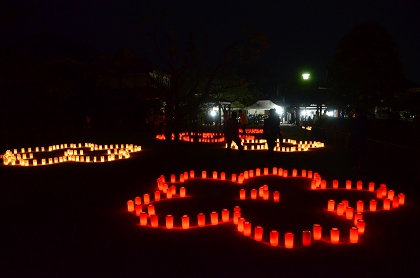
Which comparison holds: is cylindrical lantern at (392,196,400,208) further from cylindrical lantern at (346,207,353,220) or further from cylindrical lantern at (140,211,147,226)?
cylindrical lantern at (140,211,147,226)

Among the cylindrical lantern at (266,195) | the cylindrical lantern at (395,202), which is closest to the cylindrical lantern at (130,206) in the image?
the cylindrical lantern at (266,195)

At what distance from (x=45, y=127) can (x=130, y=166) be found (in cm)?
1414

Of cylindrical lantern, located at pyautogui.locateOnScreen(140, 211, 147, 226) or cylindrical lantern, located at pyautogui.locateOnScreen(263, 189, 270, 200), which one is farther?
cylindrical lantern, located at pyautogui.locateOnScreen(263, 189, 270, 200)

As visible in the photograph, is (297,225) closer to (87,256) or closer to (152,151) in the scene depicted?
(87,256)

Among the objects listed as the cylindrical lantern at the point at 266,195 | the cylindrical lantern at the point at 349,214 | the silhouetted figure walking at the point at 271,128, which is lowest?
the cylindrical lantern at the point at 349,214

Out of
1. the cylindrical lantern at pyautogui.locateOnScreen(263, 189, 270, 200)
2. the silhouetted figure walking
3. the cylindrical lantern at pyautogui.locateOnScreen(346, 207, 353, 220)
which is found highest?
the silhouetted figure walking

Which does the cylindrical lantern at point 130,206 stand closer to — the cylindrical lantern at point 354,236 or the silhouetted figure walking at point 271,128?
the cylindrical lantern at point 354,236

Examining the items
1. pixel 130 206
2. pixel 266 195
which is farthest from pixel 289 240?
pixel 130 206

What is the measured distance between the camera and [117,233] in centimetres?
605

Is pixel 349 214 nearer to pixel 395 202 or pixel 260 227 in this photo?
pixel 395 202

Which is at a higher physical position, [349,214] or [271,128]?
[271,128]

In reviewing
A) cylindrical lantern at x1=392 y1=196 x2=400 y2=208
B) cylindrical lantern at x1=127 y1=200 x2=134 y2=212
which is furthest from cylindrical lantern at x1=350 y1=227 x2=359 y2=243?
cylindrical lantern at x1=127 y1=200 x2=134 y2=212

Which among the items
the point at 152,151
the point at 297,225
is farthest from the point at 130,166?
the point at 297,225

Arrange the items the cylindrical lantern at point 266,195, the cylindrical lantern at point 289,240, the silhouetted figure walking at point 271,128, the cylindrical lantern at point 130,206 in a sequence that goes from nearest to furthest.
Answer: the cylindrical lantern at point 289,240
the cylindrical lantern at point 130,206
the cylindrical lantern at point 266,195
the silhouetted figure walking at point 271,128
